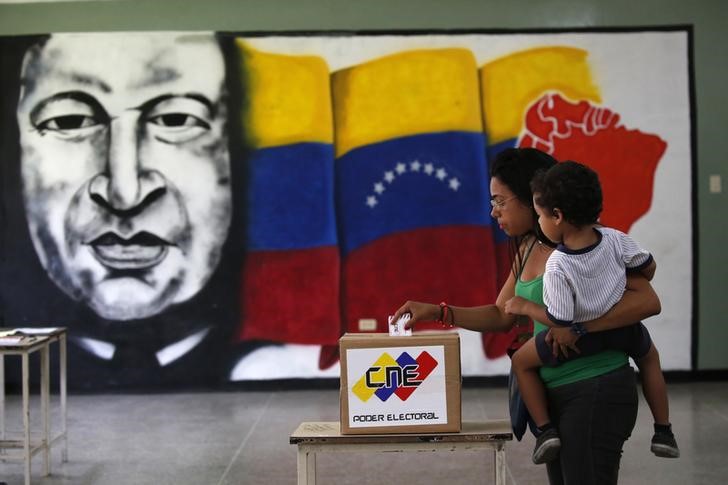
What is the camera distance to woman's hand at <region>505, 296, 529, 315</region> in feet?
7.35

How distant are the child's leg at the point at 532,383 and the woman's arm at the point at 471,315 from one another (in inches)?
15.6

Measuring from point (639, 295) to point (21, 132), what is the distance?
18.5ft

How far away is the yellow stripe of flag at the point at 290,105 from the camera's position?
258 inches

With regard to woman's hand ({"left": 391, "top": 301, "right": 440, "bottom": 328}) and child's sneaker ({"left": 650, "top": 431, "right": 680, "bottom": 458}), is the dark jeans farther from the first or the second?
woman's hand ({"left": 391, "top": 301, "right": 440, "bottom": 328})

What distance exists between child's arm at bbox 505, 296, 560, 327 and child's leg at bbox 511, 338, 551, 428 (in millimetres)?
79

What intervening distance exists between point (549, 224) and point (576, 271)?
0.45 ft

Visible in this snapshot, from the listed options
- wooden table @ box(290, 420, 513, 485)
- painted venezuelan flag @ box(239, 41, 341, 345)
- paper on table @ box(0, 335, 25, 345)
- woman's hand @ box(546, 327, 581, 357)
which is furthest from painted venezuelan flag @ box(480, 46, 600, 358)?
woman's hand @ box(546, 327, 581, 357)

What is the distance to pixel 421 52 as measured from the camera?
21.5 ft

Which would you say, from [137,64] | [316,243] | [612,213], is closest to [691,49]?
[612,213]

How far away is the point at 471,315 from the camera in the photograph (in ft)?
8.75

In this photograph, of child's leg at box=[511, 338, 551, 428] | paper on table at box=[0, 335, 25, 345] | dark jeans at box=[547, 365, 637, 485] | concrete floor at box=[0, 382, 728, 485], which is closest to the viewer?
dark jeans at box=[547, 365, 637, 485]

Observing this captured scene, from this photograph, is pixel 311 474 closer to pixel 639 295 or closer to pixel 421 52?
pixel 639 295

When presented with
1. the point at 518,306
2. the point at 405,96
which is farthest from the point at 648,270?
the point at 405,96

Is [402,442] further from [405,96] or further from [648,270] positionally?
[405,96]
